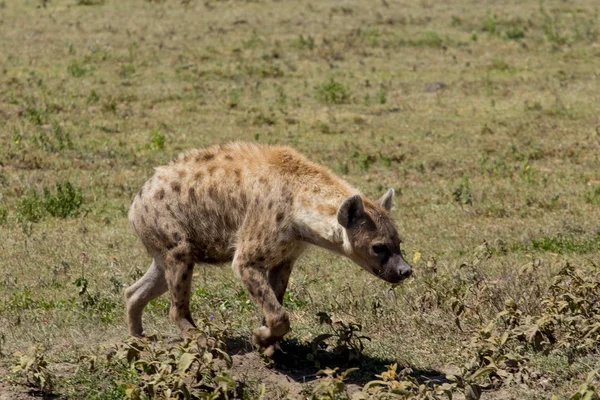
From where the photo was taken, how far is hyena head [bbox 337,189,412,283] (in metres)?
6.52

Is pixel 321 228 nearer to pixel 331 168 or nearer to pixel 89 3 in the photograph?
pixel 331 168

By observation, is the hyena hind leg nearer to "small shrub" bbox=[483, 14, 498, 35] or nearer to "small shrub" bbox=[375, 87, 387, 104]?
"small shrub" bbox=[375, 87, 387, 104]

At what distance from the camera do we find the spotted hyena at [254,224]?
21.6 ft

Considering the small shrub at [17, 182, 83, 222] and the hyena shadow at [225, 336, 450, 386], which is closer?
the hyena shadow at [225, 336, 450, 386]

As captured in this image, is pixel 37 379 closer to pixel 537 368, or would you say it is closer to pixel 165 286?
pixel 165 286

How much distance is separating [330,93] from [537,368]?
442 inches

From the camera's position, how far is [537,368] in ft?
21.9

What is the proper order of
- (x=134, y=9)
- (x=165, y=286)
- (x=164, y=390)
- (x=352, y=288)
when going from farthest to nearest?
(x=134, y=9), (x=352, y=288), (x=165, y=286), (x=164, y=390)

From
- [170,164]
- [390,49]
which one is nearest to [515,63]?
[390,49]

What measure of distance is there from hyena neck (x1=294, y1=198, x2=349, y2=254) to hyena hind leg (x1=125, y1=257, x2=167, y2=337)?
42.4 inches

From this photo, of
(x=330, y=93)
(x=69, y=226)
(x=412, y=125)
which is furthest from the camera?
(x=330, y=93)

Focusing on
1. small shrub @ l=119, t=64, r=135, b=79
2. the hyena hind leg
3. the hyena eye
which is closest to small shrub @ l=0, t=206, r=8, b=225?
the hyena hind leg

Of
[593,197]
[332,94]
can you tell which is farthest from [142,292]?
[332,94]

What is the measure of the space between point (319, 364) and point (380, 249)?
2.79ft
